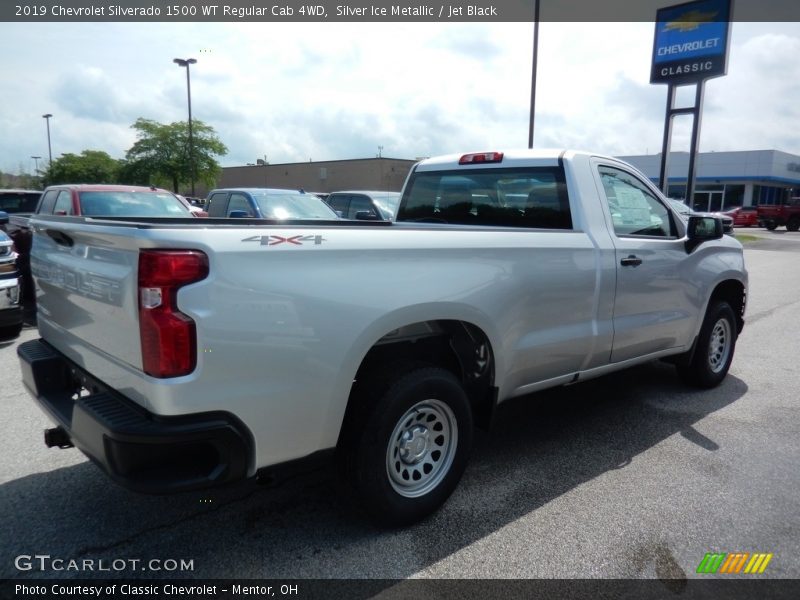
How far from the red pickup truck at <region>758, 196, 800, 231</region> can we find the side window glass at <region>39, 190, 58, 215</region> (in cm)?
3691

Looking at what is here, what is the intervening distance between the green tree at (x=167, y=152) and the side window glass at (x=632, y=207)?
41268mm

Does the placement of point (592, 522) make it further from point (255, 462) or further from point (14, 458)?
point (14, 458)

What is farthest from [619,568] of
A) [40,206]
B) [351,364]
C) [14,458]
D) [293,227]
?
[40,206]

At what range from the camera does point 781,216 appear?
34.6 meters

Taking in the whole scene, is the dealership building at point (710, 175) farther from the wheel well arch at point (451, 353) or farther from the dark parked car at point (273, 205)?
the wheel well arch at point (451, 353)

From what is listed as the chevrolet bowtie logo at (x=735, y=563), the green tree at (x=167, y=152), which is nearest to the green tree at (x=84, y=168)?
the green tree at (x=167, y=152)

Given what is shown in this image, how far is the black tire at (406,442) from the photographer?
285 centimetres

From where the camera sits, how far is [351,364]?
2.69m

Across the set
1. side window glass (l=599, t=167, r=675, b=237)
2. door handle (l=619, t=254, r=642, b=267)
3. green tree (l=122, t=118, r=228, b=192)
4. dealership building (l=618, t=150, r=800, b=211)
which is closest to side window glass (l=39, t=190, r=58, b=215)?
side window glass (l=599, t=167, r=675, b=237)

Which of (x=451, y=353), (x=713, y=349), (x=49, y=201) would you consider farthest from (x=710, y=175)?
(x=451, y=353)

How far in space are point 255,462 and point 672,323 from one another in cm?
358

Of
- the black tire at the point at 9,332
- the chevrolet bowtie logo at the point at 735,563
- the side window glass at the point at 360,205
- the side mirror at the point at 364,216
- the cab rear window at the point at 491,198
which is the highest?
the cab rear window at the point at 491,198

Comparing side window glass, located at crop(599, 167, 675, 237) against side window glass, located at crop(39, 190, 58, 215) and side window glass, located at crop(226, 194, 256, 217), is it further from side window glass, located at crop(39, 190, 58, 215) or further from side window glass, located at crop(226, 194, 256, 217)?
side window glass, located at crop(39, 190, 58, 215)

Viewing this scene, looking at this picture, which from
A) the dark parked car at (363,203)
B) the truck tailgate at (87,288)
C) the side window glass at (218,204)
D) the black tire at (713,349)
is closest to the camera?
the truck tailgate at (87,288)
